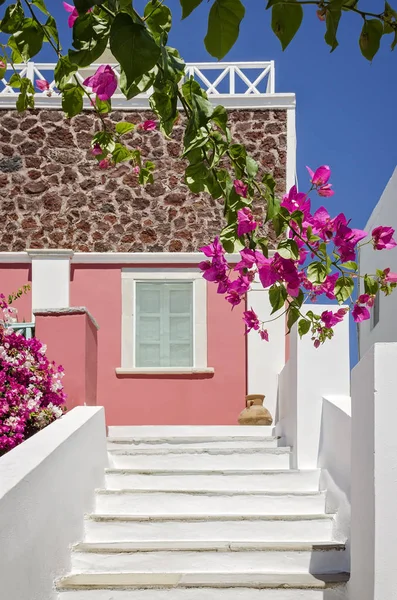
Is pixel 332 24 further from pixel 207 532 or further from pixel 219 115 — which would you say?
pixel 207 532

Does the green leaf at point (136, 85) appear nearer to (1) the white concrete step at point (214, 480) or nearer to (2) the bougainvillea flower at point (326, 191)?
(2) the bougainvillea flower at point (326, 191)

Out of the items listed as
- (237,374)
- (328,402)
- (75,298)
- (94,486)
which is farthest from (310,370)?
(75,298)

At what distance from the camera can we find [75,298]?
34.4ft

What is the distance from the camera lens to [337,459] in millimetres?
5828

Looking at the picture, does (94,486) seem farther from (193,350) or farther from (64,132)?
(64,132)

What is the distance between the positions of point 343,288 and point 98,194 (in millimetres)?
8034

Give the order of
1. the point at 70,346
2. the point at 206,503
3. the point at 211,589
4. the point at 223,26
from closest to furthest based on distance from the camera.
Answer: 1. the point at 223,26
2. the point at 211,589
3. the point at 206,503
4. the point at 70,346

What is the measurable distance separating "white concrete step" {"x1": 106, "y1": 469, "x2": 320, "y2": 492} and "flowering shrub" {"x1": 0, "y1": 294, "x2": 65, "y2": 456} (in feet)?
2.20

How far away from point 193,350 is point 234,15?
8427 millimetres

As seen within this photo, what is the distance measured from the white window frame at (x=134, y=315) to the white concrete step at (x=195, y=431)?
6.05ft

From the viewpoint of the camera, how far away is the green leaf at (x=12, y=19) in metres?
2.70

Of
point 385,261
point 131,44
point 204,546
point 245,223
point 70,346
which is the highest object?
point 385,261

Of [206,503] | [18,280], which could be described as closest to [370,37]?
[206,503]

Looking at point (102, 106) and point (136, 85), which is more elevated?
point (102, 106)
